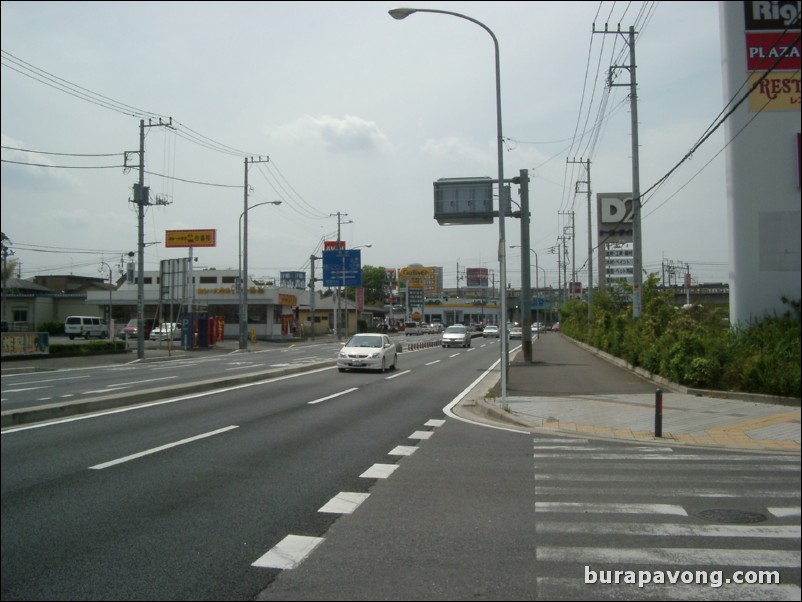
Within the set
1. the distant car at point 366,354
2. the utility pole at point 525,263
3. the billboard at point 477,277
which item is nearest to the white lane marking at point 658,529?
the distant car at point 366,354

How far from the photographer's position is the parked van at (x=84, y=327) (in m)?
47.9

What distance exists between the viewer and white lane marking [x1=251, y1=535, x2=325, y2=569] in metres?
5.01

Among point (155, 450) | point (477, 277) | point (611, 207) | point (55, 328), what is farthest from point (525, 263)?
point (477, 277)

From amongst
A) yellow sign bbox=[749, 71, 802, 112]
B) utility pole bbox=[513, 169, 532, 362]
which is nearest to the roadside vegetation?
yellow sign bbox=[749, 71, 802, 112]

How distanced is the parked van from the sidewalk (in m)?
40.1

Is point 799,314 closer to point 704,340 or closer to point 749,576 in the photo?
point 749,576

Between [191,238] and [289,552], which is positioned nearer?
[289,552]

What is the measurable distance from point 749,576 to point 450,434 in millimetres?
7293

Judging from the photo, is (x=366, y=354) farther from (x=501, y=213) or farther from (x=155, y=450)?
(x=155, y=450)

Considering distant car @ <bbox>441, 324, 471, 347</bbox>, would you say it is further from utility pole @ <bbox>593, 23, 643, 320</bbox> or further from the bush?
the bush

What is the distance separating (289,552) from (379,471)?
314 cm

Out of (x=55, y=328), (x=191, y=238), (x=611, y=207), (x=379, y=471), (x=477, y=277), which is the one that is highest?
(x=611, y=207)

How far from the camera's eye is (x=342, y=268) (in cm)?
5753

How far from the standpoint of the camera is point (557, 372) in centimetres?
2455
